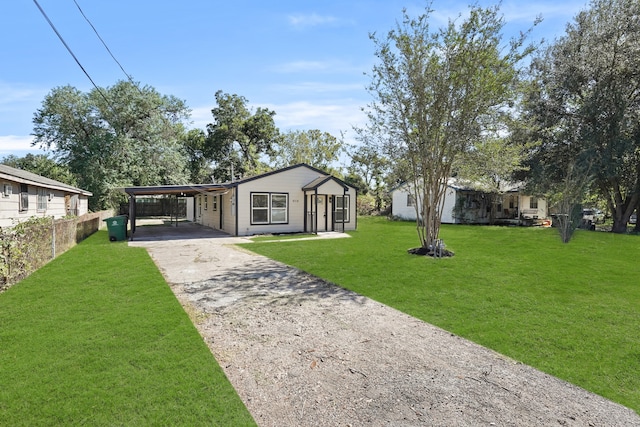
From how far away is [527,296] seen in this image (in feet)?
18.9

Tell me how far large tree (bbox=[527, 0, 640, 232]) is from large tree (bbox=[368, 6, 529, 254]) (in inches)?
369

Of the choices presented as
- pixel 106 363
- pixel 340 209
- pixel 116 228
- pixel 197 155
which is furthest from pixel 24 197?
pixel 197 155

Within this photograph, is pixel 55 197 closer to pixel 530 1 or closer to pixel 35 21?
pixel 35 21

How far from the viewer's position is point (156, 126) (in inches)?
1077

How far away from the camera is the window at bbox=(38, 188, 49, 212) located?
50.8 feet

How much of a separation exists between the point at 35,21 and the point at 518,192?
86.1 ft

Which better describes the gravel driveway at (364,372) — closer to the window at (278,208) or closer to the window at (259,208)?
the window at (259,208)

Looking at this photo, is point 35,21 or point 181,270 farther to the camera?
point 181,270

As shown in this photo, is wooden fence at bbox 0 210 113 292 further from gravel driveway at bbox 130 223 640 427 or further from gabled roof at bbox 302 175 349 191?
gabled roof at bbox 302 175 349 191

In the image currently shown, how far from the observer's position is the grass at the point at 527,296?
346 centimetres

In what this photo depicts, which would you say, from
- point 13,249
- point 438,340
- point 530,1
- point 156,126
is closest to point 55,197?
point 156,126

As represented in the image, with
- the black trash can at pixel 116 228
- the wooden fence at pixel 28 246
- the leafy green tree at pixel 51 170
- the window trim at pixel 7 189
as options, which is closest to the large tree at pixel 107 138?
the leafy green tree at pixel 51 170

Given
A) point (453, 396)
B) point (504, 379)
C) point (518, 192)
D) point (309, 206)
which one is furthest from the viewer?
point (518, 192)

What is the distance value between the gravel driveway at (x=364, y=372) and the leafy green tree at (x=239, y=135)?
29.4 meters
